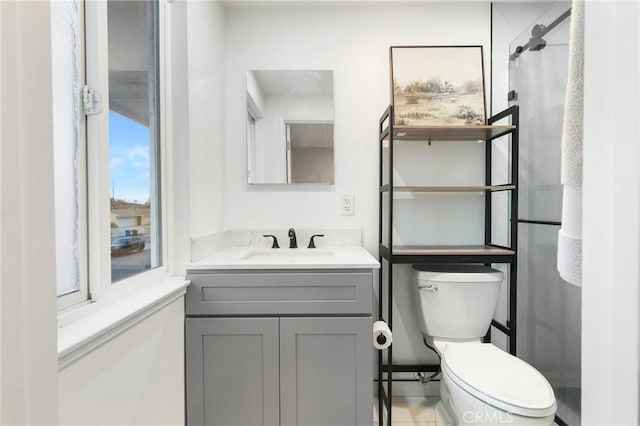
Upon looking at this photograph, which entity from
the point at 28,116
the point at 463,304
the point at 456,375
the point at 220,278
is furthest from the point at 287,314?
the point at 28,116

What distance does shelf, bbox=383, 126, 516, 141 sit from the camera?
1.61m

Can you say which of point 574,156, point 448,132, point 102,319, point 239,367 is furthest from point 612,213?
point 448,132

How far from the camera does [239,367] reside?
132 centimetres

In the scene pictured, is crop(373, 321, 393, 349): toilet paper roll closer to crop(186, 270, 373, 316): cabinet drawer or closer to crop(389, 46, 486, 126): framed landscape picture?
crop(186, 270, 373, 316): cabinet drawer

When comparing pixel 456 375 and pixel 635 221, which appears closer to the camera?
pixel 635 221

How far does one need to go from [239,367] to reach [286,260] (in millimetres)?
476

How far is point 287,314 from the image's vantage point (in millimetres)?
1332

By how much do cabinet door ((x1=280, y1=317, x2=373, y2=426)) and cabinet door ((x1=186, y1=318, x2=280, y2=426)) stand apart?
5 cm

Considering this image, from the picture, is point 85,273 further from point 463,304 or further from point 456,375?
point 463,304

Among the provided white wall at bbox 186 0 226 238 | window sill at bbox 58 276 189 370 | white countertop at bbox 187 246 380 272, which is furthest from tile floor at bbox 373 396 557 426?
white wall at bbox 186 0 226 238

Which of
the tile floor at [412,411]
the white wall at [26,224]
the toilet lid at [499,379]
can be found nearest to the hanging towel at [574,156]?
the white wall at [26,224]

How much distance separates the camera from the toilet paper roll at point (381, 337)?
56.9 inches

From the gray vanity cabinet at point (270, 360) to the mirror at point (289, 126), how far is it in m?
0.75

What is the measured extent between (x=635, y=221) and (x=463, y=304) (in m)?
1.41
